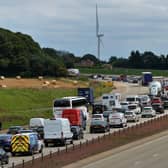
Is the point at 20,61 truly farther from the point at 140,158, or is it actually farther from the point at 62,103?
the point at 140,158

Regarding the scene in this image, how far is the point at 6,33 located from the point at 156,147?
103400mm

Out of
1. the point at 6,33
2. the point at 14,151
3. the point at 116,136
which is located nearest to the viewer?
the point at 14,151

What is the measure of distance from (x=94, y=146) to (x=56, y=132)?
364 cm

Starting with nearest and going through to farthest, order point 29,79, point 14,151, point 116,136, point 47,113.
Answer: point 14,151 < point 116,136 < point 47,113 < point 29,79

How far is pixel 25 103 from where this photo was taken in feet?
360

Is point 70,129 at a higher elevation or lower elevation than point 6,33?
lower

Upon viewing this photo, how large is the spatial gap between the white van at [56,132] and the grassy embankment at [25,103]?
2521 centimetres

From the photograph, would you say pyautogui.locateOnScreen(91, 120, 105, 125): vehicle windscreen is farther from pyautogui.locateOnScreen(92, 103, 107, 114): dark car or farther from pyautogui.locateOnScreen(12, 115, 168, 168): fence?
pyautogui.locateOnScreen(92, 103, 107, 114): dark car

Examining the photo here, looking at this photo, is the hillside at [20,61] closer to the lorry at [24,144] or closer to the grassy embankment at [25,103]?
the grassy embankment at [25,103]

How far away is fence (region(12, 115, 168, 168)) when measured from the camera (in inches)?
1731

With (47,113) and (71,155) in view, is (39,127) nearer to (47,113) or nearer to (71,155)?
(71,155)

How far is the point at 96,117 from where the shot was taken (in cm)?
7712

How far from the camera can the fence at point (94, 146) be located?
144 ft

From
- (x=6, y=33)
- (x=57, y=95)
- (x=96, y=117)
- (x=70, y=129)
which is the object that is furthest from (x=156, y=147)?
(x=6, y=33)
